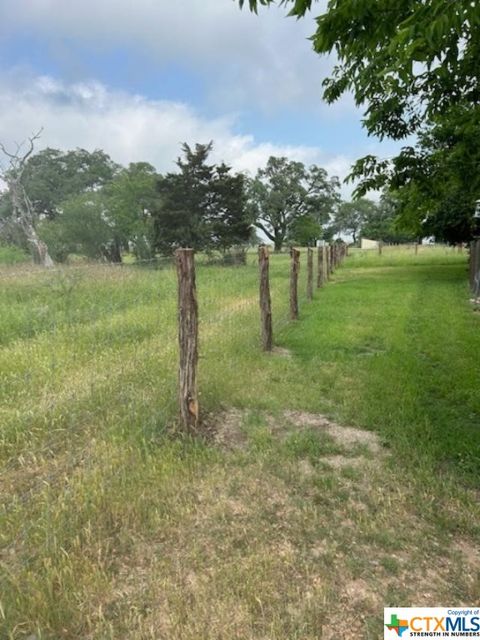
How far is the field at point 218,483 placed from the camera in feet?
6.07

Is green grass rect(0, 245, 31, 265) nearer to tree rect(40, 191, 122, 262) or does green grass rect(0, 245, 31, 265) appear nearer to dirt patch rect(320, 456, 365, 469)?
tree rect(40, 191, 122, 262)

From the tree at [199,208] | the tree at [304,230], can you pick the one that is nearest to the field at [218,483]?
the tree at [199,208]

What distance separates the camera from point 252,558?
82.7 inches

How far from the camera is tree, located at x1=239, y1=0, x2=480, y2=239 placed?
1694 mm

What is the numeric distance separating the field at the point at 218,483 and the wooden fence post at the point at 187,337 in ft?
0.56

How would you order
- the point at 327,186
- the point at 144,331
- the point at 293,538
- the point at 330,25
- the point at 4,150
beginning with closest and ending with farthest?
1. the point at 293,538
2. the point at 330,25
3. the point at 144,331
4. the point at 4,150
5. the point at 327,186

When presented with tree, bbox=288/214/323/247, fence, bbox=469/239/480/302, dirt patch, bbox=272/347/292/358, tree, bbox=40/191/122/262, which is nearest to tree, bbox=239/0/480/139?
dirt patch, bbox=272/347/292/358

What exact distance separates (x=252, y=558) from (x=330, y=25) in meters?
3.04

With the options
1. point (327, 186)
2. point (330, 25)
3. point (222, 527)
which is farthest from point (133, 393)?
point (327, 186)

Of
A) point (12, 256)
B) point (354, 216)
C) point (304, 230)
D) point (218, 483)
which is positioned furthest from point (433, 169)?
point (354, 216)

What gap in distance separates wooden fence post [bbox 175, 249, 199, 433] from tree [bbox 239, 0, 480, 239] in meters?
1.78

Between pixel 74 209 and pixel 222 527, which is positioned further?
pixel 74 209

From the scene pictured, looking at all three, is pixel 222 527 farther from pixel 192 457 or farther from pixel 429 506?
pixel 429 506

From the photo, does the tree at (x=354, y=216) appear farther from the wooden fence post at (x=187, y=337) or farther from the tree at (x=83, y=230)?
the wooden fence post at (x=187, y=337)
